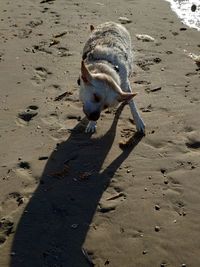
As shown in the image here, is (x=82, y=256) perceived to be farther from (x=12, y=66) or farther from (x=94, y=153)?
(x=12, y=66)

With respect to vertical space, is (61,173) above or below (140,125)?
below

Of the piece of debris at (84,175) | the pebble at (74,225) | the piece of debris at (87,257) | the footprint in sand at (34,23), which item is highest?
the piece of debris at (87,257)

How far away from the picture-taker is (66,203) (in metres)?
5.59

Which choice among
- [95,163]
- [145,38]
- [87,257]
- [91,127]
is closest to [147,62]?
[145,38]

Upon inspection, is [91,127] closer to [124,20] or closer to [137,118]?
[137,118]

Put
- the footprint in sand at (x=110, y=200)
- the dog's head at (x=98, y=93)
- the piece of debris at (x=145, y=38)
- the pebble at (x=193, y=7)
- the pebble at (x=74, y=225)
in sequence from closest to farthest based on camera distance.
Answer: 1. the pebble at (x=74, y=225)
2. the footprint in sand at (x=110, y=200)
3. the dog's head at (x=98, y=93)
4. the piece of debris at (x=145, y=38)
5. the pebble at (x=193, y=7)

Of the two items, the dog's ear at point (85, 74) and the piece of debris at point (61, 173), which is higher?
the dog's ear at point (85, 74)

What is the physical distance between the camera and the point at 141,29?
10148 mm

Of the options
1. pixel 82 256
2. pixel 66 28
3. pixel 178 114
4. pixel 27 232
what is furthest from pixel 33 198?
pixel 66 28

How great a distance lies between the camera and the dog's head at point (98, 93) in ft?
20.3

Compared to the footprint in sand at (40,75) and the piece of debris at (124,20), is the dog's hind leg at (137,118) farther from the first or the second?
the piece of debris at (124,20)

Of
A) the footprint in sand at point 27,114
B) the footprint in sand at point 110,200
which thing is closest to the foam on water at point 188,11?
the footprint in sand at point 27,114

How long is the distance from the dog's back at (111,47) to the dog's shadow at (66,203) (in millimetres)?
1015

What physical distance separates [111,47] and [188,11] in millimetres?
4557
